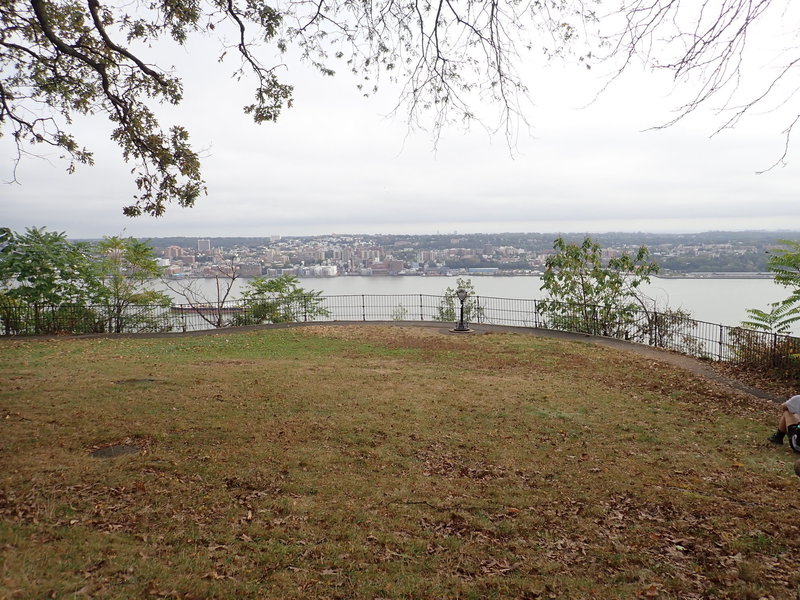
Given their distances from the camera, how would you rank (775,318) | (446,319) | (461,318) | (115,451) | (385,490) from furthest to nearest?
(446,319) → (461,318) → (775,318) → (115,451) → (385,490)

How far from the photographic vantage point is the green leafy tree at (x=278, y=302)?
945 inches

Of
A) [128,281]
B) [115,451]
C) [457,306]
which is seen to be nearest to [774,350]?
[115,451]

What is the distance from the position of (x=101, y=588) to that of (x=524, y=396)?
26.6ft

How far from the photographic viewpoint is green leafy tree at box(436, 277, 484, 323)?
24219 millimetres

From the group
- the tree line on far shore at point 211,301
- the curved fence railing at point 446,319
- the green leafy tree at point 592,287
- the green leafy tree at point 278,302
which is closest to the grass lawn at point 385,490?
the curved fence railing at point 446,319

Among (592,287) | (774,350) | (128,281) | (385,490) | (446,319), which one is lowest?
(446,319)

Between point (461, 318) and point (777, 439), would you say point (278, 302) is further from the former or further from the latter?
point (777, 439)

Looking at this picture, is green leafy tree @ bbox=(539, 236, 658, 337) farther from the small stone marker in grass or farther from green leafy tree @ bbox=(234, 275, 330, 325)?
the small stone marker in grass

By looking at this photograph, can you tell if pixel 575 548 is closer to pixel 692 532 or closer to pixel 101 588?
pixel 692 532

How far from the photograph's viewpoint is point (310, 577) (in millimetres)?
3842

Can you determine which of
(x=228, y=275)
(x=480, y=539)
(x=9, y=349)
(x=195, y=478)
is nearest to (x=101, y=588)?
(x=195, y=478)

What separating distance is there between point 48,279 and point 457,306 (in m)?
17.6

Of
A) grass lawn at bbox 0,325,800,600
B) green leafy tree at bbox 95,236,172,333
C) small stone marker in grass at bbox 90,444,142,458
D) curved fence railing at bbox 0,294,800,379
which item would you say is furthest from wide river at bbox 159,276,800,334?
small stone marker in grass at bbox 90,444,142,458

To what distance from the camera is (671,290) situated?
24281 mm
